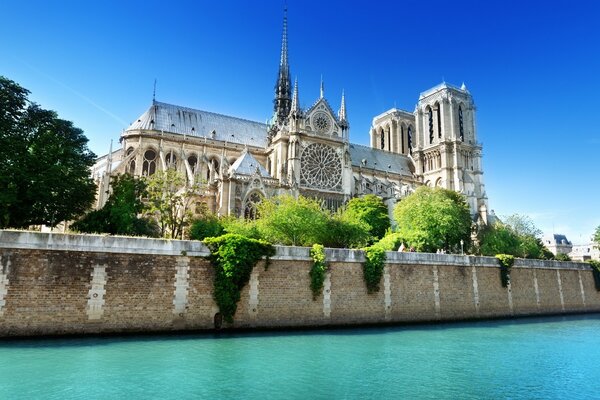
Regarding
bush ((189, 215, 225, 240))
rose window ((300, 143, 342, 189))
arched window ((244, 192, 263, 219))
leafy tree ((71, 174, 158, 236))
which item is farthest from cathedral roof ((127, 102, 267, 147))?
bush ((189, 215, 225, 240))

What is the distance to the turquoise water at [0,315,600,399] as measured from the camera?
1083 cm

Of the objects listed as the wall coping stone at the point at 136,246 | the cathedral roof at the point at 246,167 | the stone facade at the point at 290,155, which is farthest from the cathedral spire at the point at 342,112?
the wall coping stone at the point at 136,246

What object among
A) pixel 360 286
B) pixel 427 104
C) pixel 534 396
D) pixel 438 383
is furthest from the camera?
pixel 427 104

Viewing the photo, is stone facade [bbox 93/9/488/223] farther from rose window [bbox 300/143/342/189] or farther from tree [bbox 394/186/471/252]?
tree [bbox 394/186/471/252]

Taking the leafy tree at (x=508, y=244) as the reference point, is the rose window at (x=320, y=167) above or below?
above

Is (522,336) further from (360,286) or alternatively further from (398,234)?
(398,234)

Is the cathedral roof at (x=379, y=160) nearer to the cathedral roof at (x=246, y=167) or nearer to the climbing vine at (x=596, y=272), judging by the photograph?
the cathedral roof at (x=246, y=167)

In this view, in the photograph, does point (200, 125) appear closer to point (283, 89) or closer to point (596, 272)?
point (283, 89)

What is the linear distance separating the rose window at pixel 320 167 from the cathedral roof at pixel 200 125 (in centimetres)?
768

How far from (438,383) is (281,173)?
34759 millimetres

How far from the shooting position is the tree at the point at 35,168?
69.6 ft

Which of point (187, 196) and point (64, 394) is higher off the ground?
point (187, 196)

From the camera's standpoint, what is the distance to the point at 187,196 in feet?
99.3

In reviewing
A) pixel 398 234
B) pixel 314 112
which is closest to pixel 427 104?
pixel 314 112
